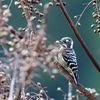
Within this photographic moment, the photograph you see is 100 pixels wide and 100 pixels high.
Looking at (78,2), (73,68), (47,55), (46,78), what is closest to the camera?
(47,55)

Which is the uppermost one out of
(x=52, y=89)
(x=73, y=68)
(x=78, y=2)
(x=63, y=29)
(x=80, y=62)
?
Result: (x=78, y=2)

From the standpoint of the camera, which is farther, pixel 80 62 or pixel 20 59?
pixel 80 62

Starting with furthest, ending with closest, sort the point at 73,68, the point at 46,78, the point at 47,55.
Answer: the point at 46,78, the point at 73,68, the point at 47,55

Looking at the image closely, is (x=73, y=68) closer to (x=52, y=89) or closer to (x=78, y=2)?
(x=52, y=89)

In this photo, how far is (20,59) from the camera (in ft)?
2.81

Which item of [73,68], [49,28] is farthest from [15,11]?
[73,68]

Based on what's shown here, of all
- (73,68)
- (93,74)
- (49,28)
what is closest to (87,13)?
(49,28)

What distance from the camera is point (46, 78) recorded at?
2.85 meters

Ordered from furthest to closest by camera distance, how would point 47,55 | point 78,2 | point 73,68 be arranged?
1. point 78,2
2. point 73,68
3. point 47,55

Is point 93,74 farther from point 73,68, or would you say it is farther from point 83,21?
point 73,68

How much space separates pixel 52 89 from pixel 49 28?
54cm

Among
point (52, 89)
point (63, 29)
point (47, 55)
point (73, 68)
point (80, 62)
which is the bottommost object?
point (47, 55)

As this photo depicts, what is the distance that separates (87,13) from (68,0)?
0.21 metres

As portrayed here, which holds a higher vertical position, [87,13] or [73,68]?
[87,13]
